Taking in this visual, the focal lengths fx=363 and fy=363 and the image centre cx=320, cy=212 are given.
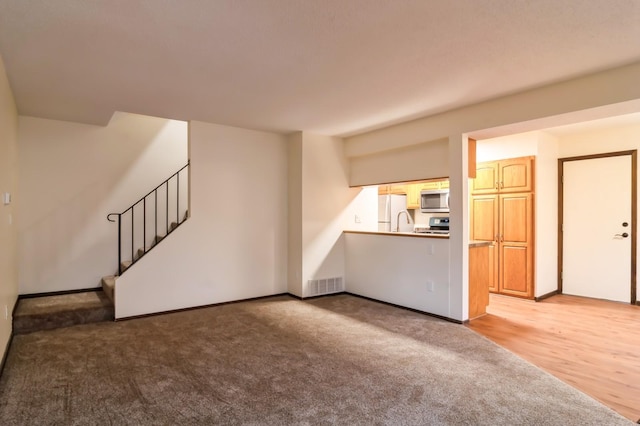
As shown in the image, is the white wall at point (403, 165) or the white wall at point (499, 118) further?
the white wall at point (403, 165)

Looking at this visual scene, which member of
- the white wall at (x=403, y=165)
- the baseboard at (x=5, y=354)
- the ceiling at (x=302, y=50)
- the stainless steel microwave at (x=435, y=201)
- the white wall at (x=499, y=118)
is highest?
the ceiling at (x=302, y=50)

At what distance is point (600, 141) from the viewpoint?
5496 millimetres

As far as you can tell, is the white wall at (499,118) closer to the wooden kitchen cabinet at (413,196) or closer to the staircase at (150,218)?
the wooden kitchen cabinet at (413,196)

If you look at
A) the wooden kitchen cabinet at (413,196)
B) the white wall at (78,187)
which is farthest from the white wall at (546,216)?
the white wall at (78,187)

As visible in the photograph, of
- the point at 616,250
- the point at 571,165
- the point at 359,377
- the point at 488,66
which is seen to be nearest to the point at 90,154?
the point at 359,377

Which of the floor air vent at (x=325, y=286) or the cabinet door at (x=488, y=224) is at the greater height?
the cabinet door at (x=488, y=224)

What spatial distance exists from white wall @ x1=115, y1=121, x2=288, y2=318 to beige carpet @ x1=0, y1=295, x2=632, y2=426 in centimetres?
57

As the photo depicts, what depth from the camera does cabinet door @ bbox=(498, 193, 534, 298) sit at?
5.38m

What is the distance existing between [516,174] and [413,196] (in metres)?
1.98

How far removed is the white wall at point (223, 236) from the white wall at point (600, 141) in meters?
4.50

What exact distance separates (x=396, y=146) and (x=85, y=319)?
4332 millimetres

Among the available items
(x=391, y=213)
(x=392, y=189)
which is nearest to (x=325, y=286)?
(x=391, y=213)

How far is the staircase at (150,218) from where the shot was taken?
5.28 metres

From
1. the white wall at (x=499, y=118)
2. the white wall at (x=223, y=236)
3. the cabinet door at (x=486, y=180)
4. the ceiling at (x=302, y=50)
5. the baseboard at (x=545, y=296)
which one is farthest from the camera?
the cabinet door at (x=486, y=180)
